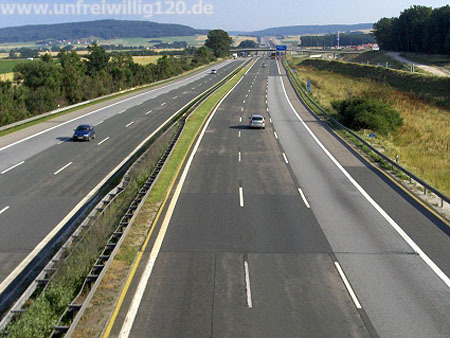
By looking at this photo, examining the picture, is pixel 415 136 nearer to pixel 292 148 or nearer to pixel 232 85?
pixel 292 148

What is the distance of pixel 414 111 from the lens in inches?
2157

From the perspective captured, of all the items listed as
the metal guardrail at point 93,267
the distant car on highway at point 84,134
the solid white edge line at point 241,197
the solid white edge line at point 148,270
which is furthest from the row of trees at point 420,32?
the metal guardrail at point 93,267

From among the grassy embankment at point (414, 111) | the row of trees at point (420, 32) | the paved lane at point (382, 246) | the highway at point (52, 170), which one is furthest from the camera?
the row of trees at point (420, 32)

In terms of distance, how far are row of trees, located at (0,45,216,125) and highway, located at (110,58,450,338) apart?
36.8 meters

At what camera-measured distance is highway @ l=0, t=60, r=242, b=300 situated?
1891cm

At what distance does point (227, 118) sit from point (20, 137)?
20.1 m

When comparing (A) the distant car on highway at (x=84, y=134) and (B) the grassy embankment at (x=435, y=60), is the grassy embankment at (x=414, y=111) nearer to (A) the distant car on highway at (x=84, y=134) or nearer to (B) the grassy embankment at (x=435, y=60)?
(B) the grassy embankment at (x=435, y=60)

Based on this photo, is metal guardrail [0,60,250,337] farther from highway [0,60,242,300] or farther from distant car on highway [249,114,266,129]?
distant car on highway [249,114,266,129]

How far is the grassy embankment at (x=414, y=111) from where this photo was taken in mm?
32188

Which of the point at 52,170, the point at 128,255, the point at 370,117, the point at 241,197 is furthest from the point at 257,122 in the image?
the point at 128,255

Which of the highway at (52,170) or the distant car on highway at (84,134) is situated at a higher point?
the distant car on highway at (84,134)

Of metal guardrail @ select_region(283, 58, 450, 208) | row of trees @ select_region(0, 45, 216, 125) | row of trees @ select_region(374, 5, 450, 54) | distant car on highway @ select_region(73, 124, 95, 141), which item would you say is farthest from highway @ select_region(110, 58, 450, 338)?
row of trees @ select_region(374, 5, 450, 54)

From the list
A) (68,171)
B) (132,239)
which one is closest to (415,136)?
(68,171)

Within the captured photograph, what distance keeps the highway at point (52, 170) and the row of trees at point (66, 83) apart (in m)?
8.91
